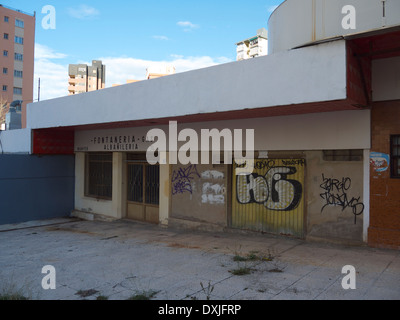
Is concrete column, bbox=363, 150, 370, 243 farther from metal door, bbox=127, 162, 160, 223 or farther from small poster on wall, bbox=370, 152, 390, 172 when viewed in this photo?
metal door, bbox=127, 162, 160, 223

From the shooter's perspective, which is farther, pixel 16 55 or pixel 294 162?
pixel 16 55

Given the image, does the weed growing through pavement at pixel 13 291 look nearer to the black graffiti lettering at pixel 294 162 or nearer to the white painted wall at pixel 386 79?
the black graffiti lettering at pixel 294 162

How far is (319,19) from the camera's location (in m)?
6.69

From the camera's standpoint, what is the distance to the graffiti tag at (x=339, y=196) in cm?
688

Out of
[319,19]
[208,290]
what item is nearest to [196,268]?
[208,290]

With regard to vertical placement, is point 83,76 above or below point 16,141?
above

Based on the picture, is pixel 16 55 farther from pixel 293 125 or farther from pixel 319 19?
pixel 319 19

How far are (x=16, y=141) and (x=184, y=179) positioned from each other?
8.18 metres

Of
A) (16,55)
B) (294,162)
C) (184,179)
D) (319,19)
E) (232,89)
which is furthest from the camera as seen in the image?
(16,55)

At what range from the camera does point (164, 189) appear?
1041 centimetres

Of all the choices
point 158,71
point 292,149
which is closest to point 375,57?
point 292,149

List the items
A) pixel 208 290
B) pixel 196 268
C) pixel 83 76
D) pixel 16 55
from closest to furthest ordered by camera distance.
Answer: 1. pixel 208 290
2. pixel 196 268
3. pixel 16 55
4. pixel 83 76

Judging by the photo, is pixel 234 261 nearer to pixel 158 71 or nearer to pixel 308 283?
pixel 308 283

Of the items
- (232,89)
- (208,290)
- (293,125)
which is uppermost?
(232,89)
